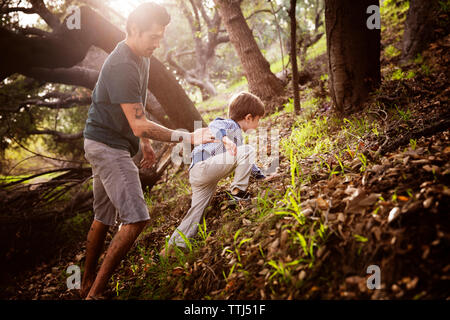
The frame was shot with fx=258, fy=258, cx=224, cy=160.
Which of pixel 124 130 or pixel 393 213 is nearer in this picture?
pixel 393 213

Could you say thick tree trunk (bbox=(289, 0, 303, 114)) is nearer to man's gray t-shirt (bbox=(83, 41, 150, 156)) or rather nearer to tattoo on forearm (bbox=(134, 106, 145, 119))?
man's gray t-shirt (bbox=(83, 41, 150, 156))

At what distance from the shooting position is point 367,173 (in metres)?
2.04

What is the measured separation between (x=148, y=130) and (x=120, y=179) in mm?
513

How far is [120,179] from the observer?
2.32 meters

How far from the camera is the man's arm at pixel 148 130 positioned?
2.21 m

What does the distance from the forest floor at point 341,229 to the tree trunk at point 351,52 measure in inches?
10.3

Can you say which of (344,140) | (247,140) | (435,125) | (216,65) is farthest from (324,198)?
(216,65)

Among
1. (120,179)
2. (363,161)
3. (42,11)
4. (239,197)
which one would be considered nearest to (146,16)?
(120,179)

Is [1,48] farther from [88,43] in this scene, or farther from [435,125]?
[435,125]

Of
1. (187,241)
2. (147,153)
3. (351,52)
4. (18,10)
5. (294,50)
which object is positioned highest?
(18,10)

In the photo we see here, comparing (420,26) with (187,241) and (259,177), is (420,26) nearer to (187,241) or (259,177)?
(259,177)

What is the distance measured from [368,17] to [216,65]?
24.1m

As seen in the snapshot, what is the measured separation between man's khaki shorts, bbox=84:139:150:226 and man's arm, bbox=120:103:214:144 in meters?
0.33

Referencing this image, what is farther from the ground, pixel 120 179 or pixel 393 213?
pixel 120 179
